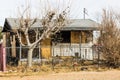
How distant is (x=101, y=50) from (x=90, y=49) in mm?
5153

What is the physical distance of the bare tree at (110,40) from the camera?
25.5 m

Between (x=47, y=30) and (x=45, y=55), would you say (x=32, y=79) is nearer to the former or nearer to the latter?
(x=47, y=30)

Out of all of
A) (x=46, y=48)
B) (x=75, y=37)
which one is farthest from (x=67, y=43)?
(x=46, y=48)

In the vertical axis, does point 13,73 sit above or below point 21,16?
below

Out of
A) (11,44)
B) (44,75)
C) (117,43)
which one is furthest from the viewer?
(11,44)

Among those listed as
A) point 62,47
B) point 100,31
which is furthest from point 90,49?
point 100,31

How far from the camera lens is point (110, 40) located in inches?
1006

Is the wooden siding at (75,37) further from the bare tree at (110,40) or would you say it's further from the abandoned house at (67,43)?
the bare tree at (110,40)

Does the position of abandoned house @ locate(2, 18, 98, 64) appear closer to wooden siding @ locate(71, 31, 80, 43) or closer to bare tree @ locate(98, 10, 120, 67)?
wooden siding @ locate(71, 31, 80, 43)

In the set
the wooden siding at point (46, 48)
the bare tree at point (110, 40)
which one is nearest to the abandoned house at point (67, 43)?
the wooden siding at point (46, 48)

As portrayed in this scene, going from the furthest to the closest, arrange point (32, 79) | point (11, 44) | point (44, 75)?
point (11, 44)
point (44, 75)
point (32, 79)

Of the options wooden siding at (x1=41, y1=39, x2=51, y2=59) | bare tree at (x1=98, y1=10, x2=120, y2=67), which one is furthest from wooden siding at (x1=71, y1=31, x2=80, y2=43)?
bare tree at (x1=98, y1=10, x2=120, y2=67)

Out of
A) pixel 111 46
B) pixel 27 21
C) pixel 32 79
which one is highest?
pixel 27 21

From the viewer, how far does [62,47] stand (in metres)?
32.1
